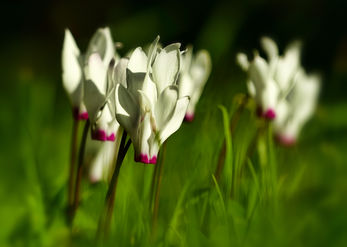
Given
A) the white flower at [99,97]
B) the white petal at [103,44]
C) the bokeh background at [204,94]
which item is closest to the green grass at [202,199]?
the bokeh background at [204,94]

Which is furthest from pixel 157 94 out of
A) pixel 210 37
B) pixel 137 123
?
pixel 210 37

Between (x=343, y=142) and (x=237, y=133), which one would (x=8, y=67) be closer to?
(x=343, y=142)

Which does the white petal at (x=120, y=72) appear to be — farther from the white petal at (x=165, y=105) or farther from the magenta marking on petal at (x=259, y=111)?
the magenta marking on petal at (x=259, y=111)

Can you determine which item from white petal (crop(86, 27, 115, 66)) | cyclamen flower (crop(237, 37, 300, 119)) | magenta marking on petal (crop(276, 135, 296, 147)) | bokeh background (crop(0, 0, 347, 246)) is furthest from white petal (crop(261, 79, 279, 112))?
magenta marking on petal (crop(276, 135, 296, 147))

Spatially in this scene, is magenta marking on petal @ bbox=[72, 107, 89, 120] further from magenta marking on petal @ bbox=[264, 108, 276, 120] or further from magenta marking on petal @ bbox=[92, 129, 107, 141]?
magenta marking on petal @ bbox=[264, 108, 276, 120]

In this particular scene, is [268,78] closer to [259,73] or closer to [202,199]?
[259,73]

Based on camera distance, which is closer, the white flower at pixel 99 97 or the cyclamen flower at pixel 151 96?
the cyclamen flower at pixel 151 96

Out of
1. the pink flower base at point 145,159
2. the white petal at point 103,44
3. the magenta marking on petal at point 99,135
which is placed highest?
the white petal at point 103,44

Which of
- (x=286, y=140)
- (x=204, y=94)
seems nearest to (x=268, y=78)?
(x=204, y=94)

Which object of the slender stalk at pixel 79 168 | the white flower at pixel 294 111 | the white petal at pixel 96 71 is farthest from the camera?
the white flower at pixel 294 111
